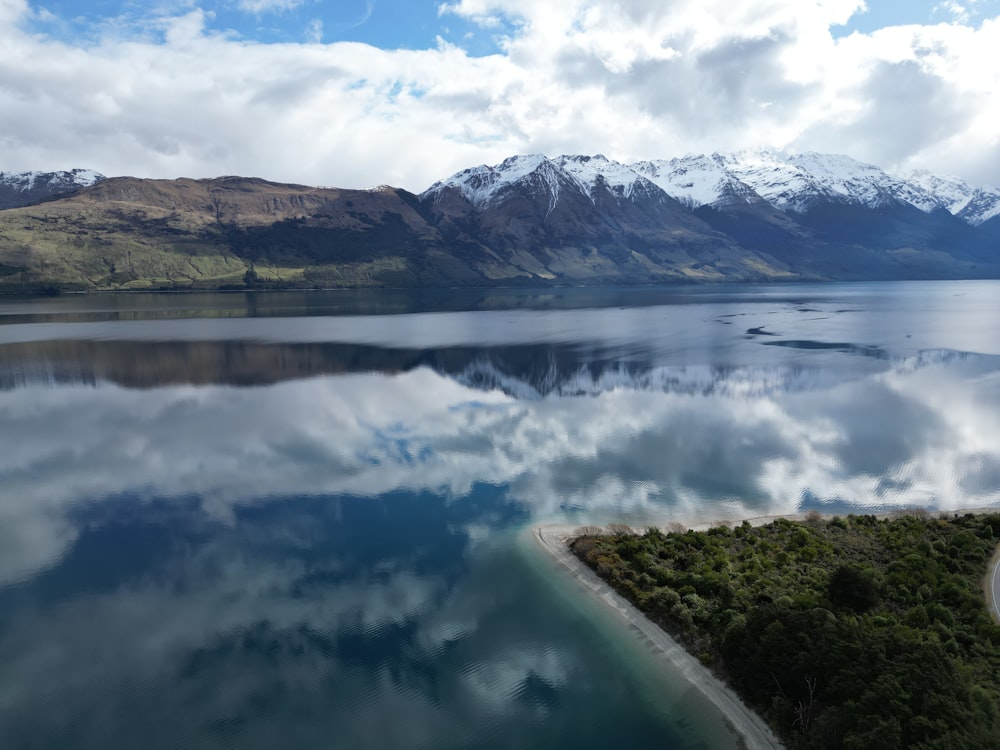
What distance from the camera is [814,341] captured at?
148 metres

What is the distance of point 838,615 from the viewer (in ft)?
106

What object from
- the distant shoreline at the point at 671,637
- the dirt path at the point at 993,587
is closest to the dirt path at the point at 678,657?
the distant shoreline at the point at 671,637

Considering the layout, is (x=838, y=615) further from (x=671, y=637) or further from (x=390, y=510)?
(x=390, y=510)

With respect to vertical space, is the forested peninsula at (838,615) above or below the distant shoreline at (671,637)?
above

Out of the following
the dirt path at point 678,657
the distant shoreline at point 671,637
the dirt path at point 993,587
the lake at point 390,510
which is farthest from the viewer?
the dirt path at point 993,587

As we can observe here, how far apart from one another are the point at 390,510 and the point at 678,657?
93.1 ft

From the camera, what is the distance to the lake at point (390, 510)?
1170 inches

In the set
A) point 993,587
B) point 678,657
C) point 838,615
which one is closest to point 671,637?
point 678,657

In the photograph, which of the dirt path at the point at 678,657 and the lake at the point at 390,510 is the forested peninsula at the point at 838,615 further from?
the lake at the point at 390,510

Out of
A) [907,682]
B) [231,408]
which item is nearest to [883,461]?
[907,682]

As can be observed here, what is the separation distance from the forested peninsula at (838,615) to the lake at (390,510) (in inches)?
127

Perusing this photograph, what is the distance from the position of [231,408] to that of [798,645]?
264 feet

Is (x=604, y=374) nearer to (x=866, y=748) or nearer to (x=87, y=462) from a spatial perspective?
(x=87, y=462)

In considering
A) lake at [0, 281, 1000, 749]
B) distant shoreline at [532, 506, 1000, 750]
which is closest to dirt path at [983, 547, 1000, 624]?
distant shoreline at [532, 506, 1000, 750]
